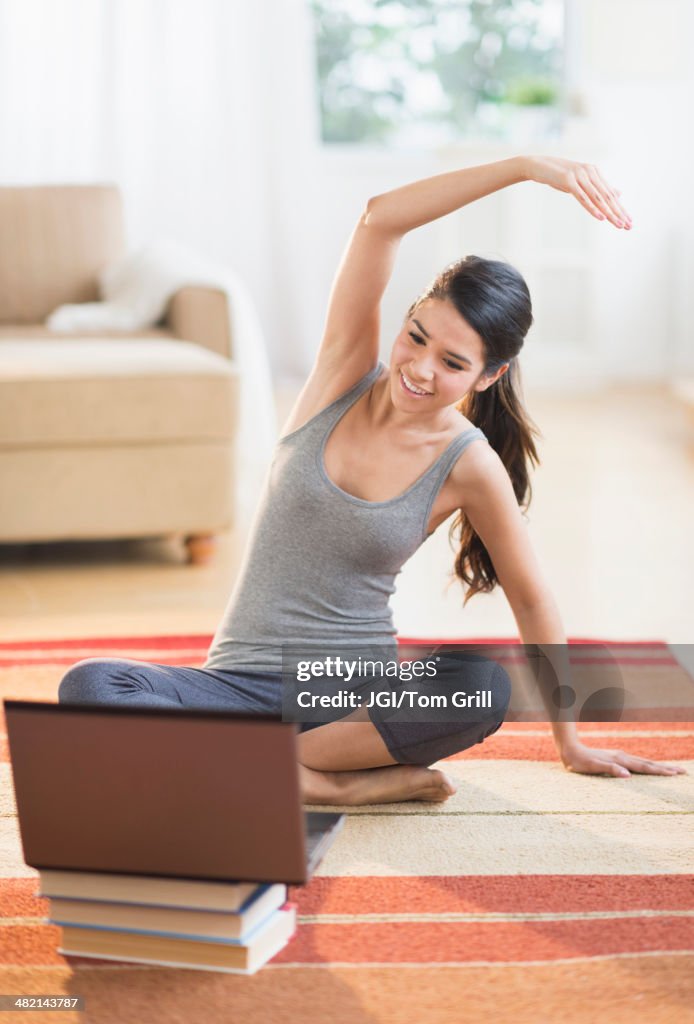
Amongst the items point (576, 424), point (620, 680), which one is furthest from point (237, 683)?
point (576, 424)

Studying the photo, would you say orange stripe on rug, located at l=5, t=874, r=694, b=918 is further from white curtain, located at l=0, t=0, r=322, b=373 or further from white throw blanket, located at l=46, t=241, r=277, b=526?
white curtain, located at l=0, t=0, r=322, b=373

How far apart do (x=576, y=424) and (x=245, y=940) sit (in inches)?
122

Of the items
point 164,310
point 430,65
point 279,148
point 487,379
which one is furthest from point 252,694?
point 430,65

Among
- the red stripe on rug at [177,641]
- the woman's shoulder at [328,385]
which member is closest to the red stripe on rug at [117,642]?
the red stripe on rug at [177,641]

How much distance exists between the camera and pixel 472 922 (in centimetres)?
120

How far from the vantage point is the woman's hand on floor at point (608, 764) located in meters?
1.53

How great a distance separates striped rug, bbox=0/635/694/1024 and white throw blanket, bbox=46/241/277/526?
135 centimetres

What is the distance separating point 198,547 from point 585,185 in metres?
1.51

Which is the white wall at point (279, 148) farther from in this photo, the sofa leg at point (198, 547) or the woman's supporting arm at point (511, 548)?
the woman's supporting arm at point (511, 548)

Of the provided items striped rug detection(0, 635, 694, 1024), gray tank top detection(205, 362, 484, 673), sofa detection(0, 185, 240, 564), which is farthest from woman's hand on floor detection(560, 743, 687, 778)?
sofa detection(0, 185, 240, 564)

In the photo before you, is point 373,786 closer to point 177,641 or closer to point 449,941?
point 449,941

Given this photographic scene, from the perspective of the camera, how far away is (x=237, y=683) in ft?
4.75

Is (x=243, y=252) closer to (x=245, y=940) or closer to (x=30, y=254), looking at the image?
(x=30, y=254)

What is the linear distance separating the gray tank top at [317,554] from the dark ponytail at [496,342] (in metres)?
0.07
